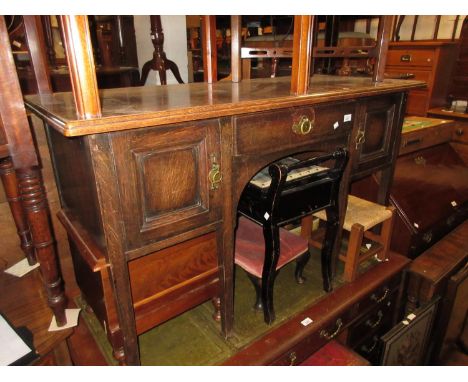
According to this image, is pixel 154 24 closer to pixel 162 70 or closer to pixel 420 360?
pixel 162 70

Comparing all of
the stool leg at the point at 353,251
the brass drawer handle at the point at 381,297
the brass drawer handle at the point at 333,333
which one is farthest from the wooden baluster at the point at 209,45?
the brass drawer handle at the point at 381,297

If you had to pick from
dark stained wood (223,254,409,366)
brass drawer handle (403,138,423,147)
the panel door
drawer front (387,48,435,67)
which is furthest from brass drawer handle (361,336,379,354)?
drawer front (387,48,435,67)

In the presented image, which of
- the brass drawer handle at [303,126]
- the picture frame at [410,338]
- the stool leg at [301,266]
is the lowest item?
the picture frame at [410,338]

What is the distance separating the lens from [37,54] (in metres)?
1.22

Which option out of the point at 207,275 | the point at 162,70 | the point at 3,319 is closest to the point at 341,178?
the point at 207,275

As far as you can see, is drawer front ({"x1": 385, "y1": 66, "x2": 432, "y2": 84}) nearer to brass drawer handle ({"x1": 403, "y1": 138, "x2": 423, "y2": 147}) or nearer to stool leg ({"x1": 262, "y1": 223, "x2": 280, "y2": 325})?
brass drawer handle ({"x1": 403, "y1": 138, "x2": 423, "y2": 147})

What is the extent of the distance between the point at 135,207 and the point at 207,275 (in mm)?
474

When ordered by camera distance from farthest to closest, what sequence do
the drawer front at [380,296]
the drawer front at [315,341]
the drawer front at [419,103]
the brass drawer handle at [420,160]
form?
the drawer front at [419,103]
the brass drawer handle at [420,160]
the drawer front at [380,296]
the drawer front at [315,341]

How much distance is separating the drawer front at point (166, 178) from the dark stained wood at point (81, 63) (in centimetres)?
9

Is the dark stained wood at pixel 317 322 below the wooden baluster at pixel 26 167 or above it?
below

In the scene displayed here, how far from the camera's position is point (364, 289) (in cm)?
167

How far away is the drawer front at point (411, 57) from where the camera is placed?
8.79ft

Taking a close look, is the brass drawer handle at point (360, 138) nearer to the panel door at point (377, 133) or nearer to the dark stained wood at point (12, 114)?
the panel door at point (377, 133)

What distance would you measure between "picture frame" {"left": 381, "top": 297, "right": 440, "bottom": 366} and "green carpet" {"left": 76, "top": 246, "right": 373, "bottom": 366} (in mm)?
386
